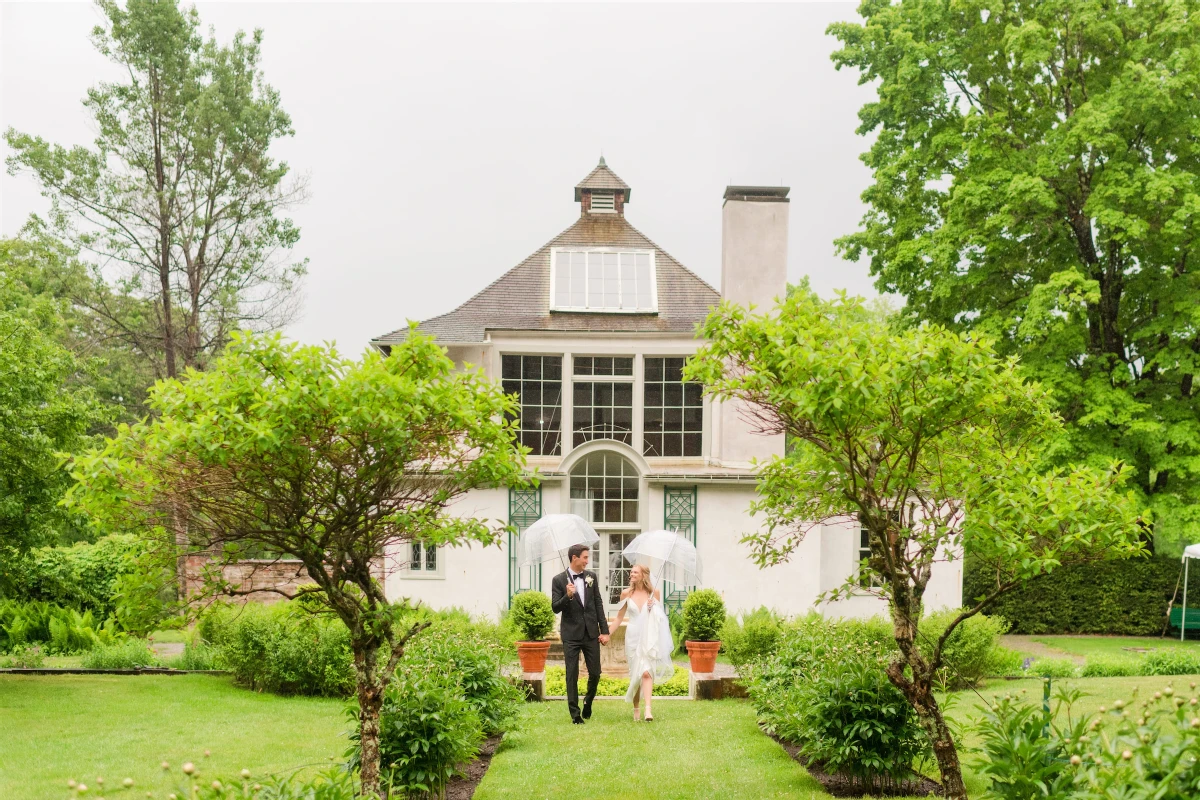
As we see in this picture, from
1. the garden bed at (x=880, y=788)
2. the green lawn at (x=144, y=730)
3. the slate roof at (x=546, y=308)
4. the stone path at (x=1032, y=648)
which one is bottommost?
the stone path at (x=1032, y=648)

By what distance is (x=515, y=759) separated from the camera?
9188 millimetres

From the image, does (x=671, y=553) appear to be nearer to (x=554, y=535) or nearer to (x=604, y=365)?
(x=554, y=535)

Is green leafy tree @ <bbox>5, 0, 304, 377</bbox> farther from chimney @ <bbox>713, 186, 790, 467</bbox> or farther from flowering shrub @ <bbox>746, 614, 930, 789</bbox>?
flowering shrub @ <bbox>746, 614, 930, 789</bbox>

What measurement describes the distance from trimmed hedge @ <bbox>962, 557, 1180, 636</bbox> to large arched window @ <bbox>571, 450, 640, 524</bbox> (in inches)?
317

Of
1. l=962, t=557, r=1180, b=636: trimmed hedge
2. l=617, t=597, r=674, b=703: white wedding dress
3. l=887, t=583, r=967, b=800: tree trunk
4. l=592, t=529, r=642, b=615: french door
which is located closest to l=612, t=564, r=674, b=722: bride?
l=617, t=597, r=674, b=703: white wedding dress

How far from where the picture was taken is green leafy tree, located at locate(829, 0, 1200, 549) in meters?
18.4

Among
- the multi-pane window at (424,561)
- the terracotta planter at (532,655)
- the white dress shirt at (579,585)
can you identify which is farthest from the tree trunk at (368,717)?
the multi-pane window at (424,561)

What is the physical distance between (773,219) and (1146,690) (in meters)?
11.6

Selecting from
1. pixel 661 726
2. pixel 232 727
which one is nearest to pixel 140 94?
pixel 232 727

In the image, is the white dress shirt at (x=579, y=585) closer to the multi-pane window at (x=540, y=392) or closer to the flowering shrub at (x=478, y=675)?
the flowering shrub at (x=478, y=675)

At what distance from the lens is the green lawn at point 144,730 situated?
348 inches

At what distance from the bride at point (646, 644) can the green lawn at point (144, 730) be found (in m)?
3.27

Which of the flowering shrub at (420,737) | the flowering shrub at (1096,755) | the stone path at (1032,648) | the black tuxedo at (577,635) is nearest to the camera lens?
the flowering shrub at (1096,755)

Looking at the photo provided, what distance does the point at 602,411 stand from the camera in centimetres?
2209
